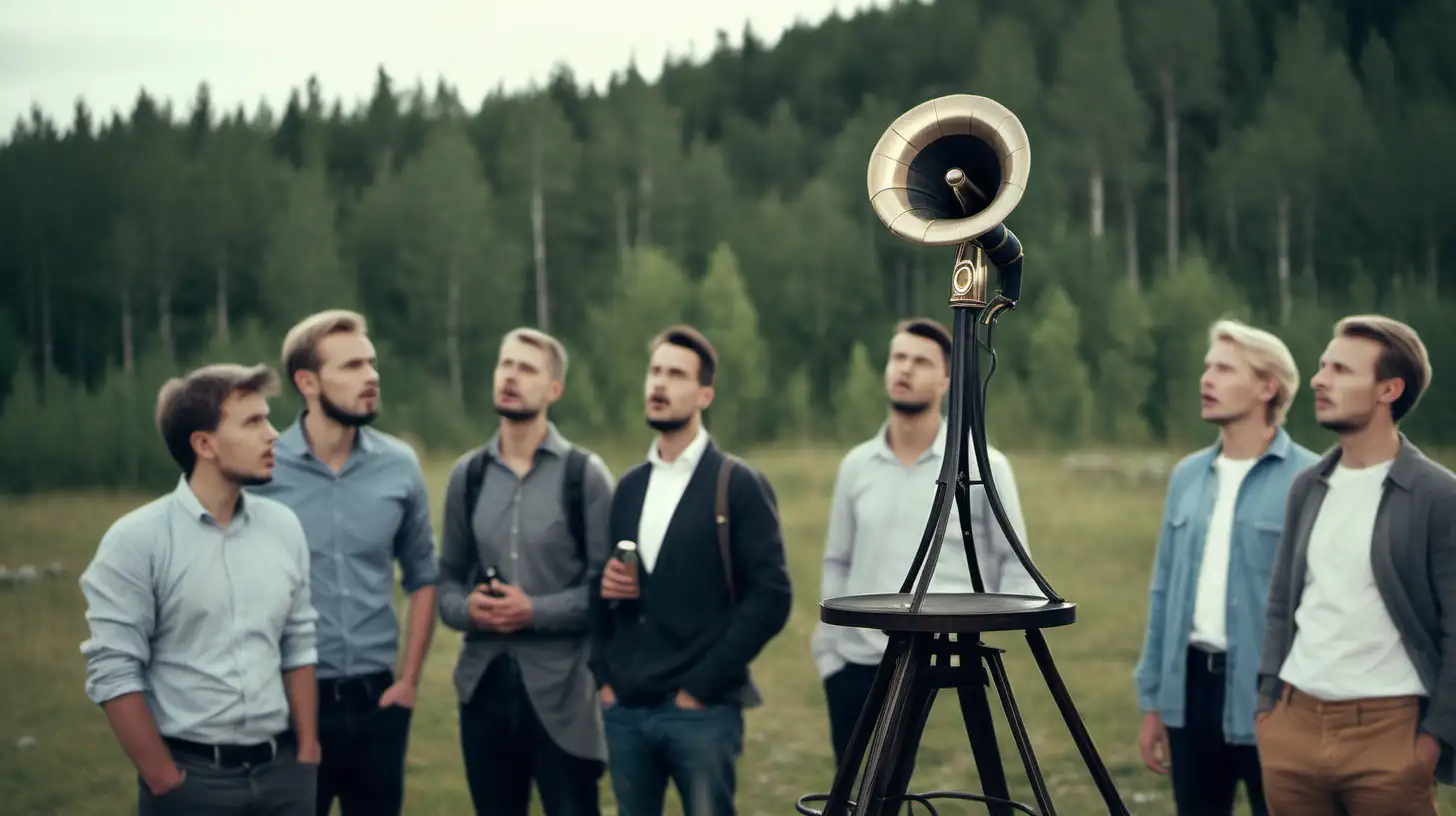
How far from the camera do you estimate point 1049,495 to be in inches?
798

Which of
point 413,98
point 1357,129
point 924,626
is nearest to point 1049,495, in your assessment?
point 1357,129

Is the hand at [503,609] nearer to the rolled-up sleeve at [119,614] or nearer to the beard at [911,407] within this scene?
the rolled-up sleeve at [119,614]

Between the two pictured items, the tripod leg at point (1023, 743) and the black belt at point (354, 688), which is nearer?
the tripod leg at point (1023, 743)

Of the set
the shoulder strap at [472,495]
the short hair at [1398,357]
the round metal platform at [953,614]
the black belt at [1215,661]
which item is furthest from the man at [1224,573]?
the shoulder strap at [472,495]

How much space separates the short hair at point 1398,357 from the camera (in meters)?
4.07

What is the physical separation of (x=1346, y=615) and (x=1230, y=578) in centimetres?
63

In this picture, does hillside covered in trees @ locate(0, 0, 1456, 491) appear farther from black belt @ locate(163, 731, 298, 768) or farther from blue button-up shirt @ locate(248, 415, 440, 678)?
black belt @ locate(163, 731, 298, 768)

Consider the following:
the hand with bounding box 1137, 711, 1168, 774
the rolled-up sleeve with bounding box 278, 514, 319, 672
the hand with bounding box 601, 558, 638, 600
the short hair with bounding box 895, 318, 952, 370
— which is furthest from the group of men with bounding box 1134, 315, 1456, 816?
the rolled-up sleeve with bounding box 278, 514, 319, 672

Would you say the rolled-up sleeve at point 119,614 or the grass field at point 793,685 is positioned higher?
the rolled-up sleeve at point 119,614

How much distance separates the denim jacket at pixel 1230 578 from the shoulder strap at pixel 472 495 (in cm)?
237

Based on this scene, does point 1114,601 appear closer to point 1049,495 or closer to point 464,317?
point 1049,495

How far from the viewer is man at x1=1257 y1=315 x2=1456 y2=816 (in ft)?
12.8

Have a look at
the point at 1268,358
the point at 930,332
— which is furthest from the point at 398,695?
the point at 1268,358

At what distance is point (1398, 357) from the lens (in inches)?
161
